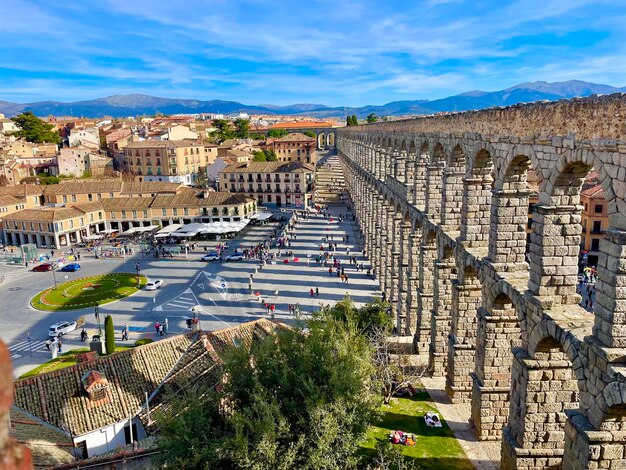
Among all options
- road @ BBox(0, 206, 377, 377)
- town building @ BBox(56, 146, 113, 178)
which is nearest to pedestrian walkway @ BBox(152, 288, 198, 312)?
road @ BBox(0, 206, 377, 377)

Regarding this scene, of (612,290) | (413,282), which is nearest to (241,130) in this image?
(413,282)

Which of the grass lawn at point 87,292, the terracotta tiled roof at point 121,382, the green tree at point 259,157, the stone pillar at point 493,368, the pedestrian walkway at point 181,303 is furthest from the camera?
the green tree at point 259,157

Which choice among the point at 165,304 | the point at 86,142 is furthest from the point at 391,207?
the point at 86,142

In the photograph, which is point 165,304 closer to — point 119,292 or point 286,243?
point 119,292

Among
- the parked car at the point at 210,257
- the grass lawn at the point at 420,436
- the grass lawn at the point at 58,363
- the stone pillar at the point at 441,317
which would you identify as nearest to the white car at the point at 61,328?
the grass lawn at the point at 58,363

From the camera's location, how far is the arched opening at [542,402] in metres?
12.3

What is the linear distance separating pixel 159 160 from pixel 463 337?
255 ft

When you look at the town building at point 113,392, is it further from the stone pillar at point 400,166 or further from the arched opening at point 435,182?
the stone pillar at point 400,166

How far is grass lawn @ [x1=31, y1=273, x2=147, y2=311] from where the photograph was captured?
38.2 meters

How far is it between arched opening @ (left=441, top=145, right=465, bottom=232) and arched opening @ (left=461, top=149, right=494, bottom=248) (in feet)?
7.95

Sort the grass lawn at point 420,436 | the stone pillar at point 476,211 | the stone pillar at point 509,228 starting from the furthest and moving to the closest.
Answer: the stone pillar at point 476,211 → the grass lawn at point 420,436 → the stone pillar at point 509,228

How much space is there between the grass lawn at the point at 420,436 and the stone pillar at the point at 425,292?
4.74 m

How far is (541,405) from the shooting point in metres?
12.4

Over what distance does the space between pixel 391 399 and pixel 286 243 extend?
36867mm
